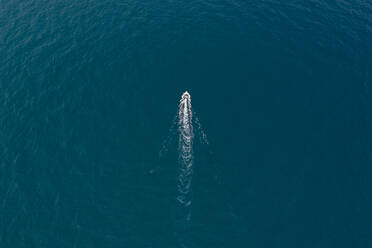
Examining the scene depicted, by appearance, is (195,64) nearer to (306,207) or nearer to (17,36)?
(306,207)

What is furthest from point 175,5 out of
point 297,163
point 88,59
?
→ point 297,163

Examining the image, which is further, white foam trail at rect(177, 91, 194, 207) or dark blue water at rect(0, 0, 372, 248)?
white foam trail at rect(177, 91, 194, 207)

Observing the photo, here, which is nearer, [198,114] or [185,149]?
[185,149]

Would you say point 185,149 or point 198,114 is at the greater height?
point 198,114
